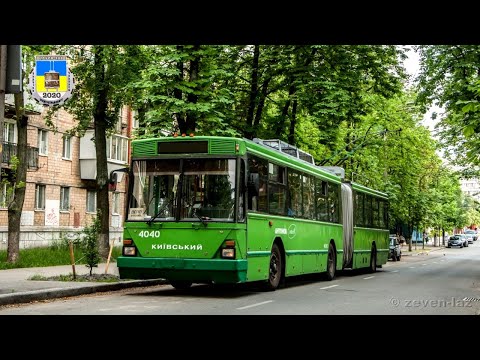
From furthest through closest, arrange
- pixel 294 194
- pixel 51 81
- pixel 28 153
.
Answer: pixel 28 153 < pixel 51 81 < pixel 294 194

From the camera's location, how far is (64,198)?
41781 mm

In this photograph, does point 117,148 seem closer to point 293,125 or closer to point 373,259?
point 293,125

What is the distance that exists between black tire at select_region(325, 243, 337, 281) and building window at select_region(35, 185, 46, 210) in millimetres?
21474

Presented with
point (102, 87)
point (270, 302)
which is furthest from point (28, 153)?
point (270, 302)

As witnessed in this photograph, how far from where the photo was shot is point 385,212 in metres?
30.7

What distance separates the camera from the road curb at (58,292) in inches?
529

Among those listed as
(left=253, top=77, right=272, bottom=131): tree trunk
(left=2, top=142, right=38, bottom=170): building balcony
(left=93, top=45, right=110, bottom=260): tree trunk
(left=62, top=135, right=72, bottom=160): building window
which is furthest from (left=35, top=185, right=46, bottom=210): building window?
(left=253, top=77, right=272, bottom=131): tree trunk

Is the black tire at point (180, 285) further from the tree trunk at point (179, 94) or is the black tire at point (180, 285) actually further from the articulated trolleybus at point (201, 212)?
the tree trunk at point (179, 94)

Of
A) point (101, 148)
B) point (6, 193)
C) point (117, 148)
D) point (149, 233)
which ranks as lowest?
point (149, 233)

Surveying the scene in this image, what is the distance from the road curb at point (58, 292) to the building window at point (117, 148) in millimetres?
28837

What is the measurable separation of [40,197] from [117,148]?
891 cm

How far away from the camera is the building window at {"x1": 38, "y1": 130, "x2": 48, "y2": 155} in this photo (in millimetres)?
39375
